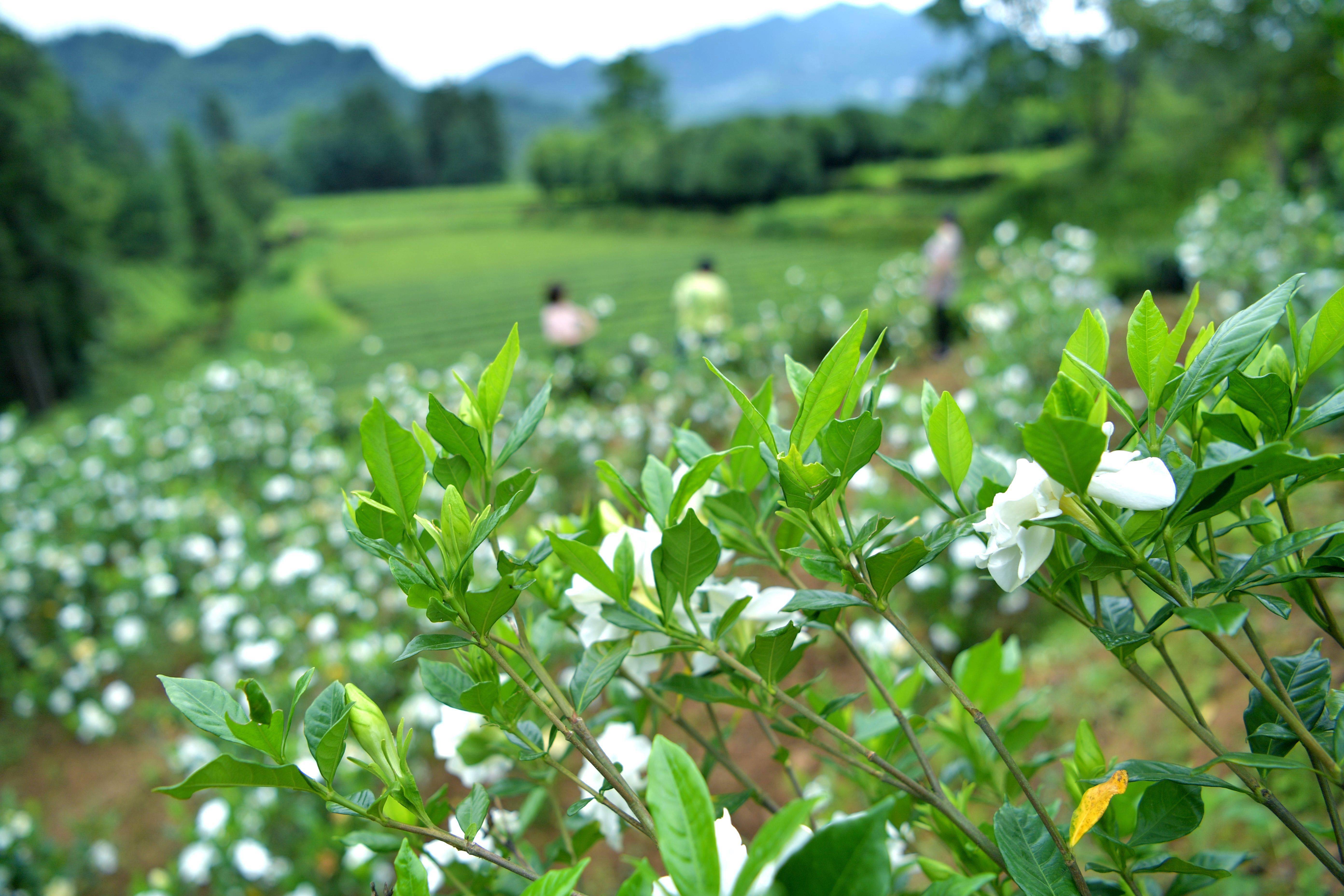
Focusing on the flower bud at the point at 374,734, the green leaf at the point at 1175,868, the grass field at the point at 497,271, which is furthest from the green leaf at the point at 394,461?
the grass field at the point at 497,271

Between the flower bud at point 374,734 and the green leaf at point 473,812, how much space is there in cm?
4

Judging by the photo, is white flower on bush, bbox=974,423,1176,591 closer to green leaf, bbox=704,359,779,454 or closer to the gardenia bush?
the gardenia bush

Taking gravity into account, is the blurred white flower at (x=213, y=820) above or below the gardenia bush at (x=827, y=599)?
below

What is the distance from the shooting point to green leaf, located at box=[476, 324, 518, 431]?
0.47 metres

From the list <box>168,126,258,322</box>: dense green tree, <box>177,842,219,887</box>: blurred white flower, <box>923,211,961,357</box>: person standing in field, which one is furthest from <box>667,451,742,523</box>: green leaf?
<box>168,126,258,322</box>: dense green tree

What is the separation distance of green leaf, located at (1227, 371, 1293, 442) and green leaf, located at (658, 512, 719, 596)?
10.3 inches

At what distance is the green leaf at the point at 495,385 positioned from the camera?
1.54ft

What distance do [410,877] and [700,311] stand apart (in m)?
4.64

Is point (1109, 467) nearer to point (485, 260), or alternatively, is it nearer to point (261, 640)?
point (261, 640)

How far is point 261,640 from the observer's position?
2547 mm

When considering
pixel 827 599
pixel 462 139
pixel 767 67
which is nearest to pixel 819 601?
pixel 827 599

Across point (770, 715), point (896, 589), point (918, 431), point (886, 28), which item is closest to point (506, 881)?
point (770, 715)

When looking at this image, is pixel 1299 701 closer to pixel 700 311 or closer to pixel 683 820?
pixel 683 820

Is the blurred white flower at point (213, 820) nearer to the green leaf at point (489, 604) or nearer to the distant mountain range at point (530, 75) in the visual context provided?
the green leaf at point (489, 604)
